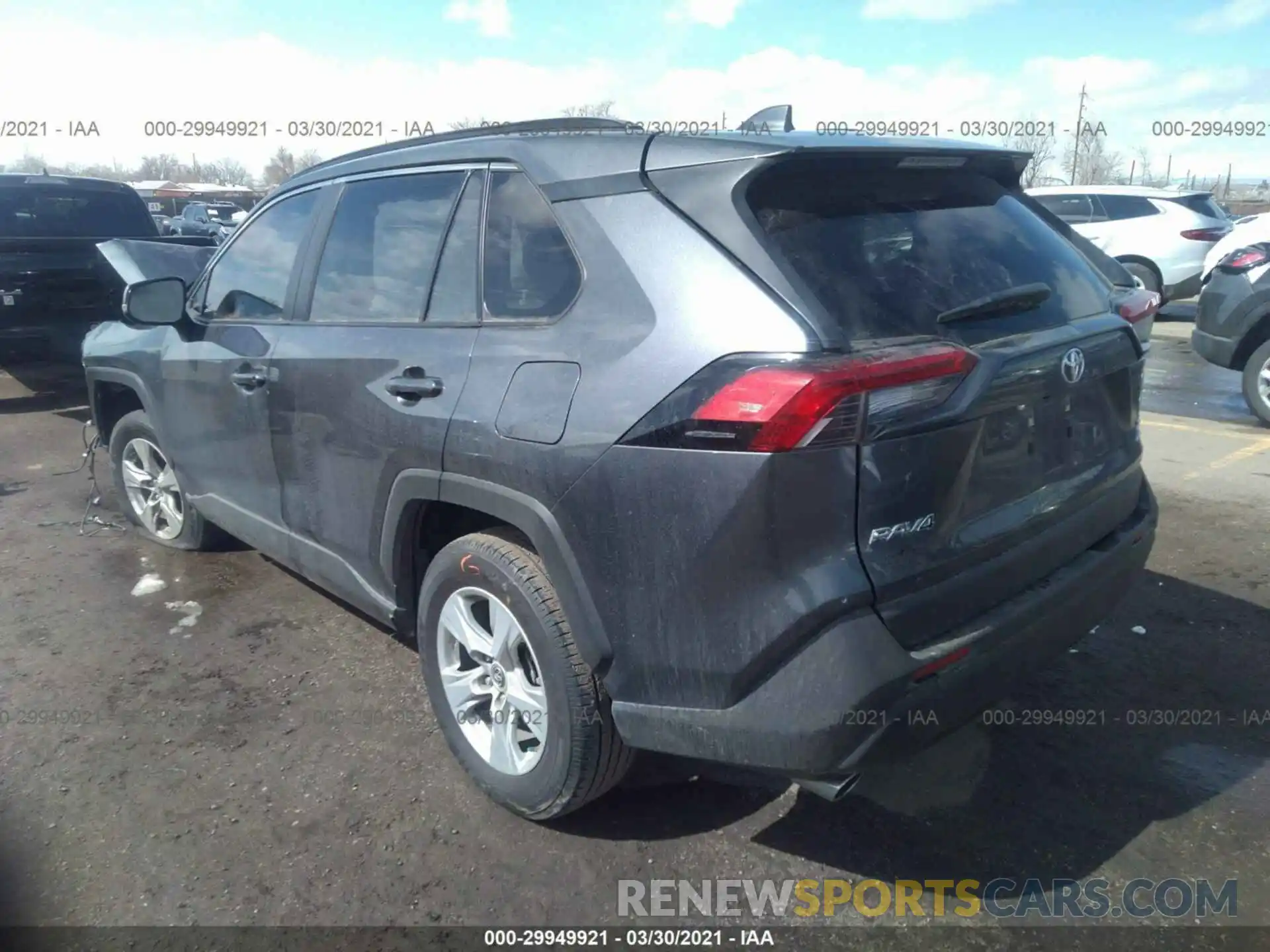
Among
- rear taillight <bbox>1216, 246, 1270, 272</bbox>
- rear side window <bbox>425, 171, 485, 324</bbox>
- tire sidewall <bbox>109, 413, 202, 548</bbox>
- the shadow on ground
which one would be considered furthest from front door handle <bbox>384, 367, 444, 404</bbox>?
rear taillight <bbox>1216, 246, 1270, 272</bbox>

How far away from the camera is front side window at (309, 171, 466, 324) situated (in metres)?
2.98

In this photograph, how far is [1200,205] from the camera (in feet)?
46.0

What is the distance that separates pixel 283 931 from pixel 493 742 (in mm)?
730

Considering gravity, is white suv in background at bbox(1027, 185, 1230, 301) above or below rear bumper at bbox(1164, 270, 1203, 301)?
above

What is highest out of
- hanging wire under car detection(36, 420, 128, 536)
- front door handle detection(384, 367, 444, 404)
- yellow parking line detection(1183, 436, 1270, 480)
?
front door handle detection(384, 367, 444, 404)

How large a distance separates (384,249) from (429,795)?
178cm

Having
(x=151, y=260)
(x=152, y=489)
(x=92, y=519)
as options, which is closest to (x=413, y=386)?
(x=152, y=489)

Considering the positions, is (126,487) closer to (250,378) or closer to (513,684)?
(250,378)

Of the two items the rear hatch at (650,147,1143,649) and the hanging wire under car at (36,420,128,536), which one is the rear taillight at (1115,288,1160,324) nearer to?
the rear hatch at (650,147,1143,649)

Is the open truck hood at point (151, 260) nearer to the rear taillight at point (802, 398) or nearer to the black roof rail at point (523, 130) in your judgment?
the black roof rail at point (523, 130)

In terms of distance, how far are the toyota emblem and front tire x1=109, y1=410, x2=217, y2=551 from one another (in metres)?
3.98

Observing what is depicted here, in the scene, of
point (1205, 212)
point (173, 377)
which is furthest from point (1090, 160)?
point (173, 377)

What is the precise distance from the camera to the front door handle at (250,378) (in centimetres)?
356

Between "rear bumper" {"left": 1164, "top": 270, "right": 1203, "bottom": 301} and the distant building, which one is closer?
"rear bumper" {"left": 1164, "top": 270, "right": 1203, "bottom": 301}
